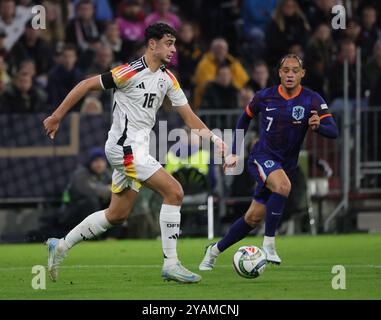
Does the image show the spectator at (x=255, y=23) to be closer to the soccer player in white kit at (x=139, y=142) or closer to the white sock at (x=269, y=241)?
the white sock at (x=269, y=241)

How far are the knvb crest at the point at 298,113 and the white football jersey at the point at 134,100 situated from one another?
194 centimetres

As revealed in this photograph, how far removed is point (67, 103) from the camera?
37.9ft

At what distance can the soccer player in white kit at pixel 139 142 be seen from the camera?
38.0 ft

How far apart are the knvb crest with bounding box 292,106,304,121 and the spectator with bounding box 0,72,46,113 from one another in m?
7.39

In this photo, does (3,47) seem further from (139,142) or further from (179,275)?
(179,275)

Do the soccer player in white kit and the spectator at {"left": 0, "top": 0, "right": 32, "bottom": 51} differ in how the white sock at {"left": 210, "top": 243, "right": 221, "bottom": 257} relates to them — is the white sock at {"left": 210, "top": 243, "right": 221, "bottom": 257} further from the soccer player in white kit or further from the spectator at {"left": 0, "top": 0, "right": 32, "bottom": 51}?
the spectator at {"left": 0, "top": 0, "right": 32, "bottom": 51}

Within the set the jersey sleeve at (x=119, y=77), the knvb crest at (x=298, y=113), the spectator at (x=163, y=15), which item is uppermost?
the spectator at (x=163, y=15)

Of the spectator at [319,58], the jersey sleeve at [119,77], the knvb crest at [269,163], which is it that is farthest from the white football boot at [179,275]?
the spectator at [319,58]

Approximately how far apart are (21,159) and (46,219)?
3.58 ft

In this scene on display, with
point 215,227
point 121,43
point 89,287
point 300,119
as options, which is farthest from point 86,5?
point 89,287

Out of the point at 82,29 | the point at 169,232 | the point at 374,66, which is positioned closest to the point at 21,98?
the point at 82,29

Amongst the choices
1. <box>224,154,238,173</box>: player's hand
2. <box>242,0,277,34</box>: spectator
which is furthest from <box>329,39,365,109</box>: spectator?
<box>224,154,238,173</box>: player's hand

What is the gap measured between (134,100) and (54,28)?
1016 centimetres

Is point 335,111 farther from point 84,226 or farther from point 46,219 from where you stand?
point 84,226
